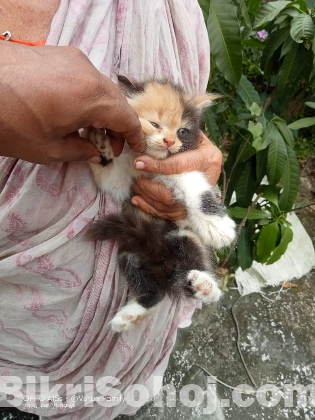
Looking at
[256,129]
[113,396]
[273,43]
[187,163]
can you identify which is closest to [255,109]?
[256,129]

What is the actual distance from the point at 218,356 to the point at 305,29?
4.44 feet

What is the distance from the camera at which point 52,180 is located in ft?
2.80

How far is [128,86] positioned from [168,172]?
236 mm

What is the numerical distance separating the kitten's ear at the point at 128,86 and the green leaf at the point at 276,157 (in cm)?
64

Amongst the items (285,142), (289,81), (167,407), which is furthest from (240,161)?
(167,407)

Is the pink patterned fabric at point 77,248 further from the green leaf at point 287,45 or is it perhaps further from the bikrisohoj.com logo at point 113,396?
the green leaf at point 287,45

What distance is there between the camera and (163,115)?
3.13 ft

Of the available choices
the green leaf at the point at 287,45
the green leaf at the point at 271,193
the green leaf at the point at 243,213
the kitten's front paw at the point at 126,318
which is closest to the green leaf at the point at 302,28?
the green leaf at the point at 287,45

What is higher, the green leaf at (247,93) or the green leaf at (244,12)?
the green leaf at (244,12)

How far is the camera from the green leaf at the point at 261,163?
1413 mm

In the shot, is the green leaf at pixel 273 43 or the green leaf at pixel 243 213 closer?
the green leaf at pixel 273 43

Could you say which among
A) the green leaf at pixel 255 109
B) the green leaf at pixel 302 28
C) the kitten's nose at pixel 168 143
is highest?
the green leaf at pixel 302 28

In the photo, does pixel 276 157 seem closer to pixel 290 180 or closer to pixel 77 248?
pixel 290 180

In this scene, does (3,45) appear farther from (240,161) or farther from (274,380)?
(274,380)
